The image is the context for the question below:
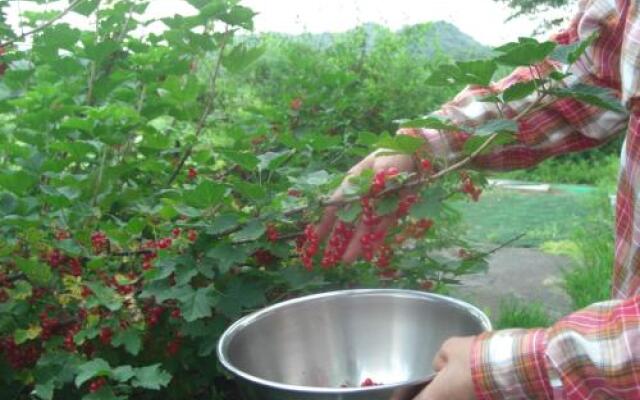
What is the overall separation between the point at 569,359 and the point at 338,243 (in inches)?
20.4

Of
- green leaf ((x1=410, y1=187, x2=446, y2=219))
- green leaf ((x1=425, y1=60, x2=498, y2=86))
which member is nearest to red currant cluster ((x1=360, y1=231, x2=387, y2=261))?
green leaf ((x1=410, y1=187, x2=446, y2=219))

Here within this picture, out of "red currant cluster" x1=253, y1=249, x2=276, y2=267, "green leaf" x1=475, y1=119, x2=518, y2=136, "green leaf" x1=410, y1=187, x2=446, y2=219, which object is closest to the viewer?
"green leaf" x1=475, y1=119, x2=518, y2=136

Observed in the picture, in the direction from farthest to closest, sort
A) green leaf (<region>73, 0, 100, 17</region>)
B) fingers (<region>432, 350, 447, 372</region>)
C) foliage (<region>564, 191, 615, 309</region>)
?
1. foliage (<region>564, 191, 615, 309</region>)
2. green leaf (<region>73, 0, 100, 17</region>)
3. fingers (<region>432, 350, 447, 372</region>)

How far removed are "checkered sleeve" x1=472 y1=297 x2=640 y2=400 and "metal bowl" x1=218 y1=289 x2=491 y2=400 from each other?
0.24 metres

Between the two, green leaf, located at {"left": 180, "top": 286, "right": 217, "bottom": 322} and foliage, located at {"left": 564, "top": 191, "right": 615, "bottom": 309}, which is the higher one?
green leaf, located at {"left": 180, "top": 286, "right": 217, "bottom": 322}

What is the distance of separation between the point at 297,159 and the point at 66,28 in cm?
53

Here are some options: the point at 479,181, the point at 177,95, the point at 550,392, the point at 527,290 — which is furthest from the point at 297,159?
the point at 527,290

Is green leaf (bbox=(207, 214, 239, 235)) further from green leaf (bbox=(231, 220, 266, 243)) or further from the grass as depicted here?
the grass

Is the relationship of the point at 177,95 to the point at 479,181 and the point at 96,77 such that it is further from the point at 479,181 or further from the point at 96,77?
the point at 479,181

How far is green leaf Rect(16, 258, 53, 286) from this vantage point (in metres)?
1.30

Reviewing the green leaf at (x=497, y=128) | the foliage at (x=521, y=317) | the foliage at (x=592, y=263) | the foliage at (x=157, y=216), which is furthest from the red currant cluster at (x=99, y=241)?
the foliage at (x=592, y=263)

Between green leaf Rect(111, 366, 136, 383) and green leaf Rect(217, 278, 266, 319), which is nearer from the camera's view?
green leaf Rect(111, 366, 136, 383)

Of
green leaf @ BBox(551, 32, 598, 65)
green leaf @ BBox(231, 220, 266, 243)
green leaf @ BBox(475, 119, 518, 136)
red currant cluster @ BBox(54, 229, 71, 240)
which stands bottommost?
red currant cluster @ BBox(54, 229, 71, 240)

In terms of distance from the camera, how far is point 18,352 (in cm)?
139
